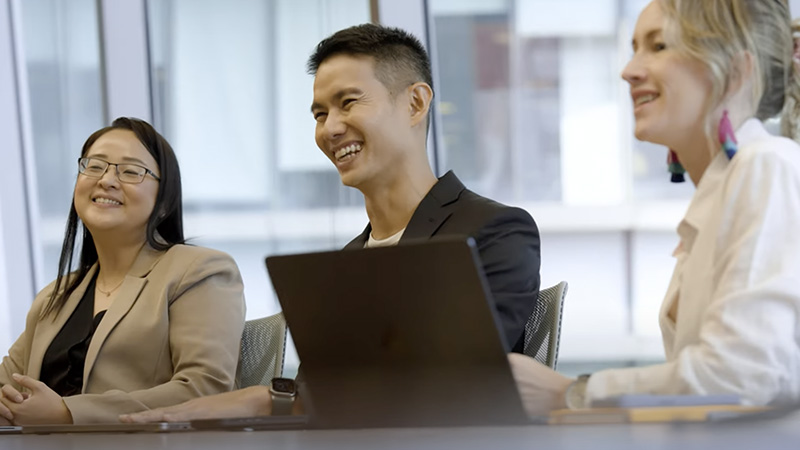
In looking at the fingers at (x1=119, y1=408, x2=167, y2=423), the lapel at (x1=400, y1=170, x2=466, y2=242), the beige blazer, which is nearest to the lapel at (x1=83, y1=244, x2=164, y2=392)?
the beige blazer

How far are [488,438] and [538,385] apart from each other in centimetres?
26

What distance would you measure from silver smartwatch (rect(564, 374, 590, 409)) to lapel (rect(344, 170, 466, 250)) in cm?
95

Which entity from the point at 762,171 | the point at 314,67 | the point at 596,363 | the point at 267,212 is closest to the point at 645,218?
the point at 596,363

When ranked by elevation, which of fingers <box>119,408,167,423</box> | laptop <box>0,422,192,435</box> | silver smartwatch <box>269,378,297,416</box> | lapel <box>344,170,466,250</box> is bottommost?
fingers <box>119,408,167,423</box>

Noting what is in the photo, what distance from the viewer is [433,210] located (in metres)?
2.22

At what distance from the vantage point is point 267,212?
5.19 meters

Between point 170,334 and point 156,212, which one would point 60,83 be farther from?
point 170,334

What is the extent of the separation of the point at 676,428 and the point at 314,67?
5.56 feet

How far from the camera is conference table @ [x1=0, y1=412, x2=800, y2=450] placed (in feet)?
2.83

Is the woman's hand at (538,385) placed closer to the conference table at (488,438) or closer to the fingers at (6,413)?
the conference table at (488,438)

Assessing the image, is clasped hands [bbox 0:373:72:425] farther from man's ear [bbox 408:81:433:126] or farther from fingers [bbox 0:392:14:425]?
man's ear [bbox 408:81:433:126]

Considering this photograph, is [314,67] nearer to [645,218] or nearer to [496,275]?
[496,275]

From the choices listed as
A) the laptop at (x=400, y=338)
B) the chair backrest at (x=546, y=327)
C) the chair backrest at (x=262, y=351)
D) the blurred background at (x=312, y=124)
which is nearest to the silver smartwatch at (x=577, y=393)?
the laptop at (x=400, y=338)

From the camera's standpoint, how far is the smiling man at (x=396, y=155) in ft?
6.82
